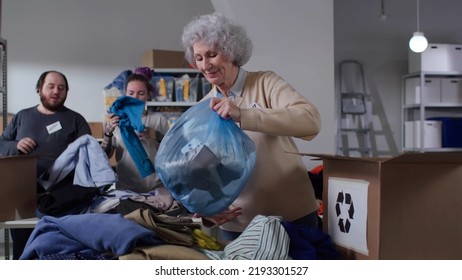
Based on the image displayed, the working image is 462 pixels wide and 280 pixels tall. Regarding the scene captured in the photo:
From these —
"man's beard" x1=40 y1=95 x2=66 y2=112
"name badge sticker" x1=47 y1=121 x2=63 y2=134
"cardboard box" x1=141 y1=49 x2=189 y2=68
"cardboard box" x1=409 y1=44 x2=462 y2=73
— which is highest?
"cardboard box" x1=409 y1=44 x2=462 y2=73

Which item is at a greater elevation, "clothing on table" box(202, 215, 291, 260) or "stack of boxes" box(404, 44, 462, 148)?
"stack of boxes" box(404, 44, 462, 148)

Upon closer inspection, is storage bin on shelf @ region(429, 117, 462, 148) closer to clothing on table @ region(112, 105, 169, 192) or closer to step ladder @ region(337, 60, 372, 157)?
step ladder @ region(337, 60, 372, 157)

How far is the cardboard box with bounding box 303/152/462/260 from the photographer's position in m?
1.01

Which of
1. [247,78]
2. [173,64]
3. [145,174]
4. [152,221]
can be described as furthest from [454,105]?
[152,221]

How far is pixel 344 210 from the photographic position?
1.13m

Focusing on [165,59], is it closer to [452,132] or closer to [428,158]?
[452,132]

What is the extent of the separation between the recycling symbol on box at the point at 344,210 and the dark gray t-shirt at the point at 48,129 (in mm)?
1913

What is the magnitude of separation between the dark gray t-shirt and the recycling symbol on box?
191 cm

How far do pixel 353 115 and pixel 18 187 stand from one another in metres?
5.09

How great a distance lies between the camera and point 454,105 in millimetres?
5891

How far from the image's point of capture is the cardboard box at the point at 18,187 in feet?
6.01

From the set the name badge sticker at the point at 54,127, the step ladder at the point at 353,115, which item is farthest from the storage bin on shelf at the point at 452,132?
the name badge sticker at the point at 54,127

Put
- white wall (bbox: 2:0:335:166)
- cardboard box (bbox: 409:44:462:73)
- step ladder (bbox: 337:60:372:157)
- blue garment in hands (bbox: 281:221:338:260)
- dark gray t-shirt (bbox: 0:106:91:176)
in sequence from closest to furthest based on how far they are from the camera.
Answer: blue garment in hands (bbox: 281:221:338:260) → dark gray t-shirt (bbox: 0:106:91:176) → white wall (bbox: 2:0:335:166) → cardboard box (bbox: 409:44:462:73) → step ladder (bbox: 337:60:372:157)

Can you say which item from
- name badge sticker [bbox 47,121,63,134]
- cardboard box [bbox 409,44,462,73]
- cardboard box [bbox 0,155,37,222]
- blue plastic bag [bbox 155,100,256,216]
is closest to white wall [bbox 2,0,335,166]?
cardboard box [bbox 409,44,462,73]
